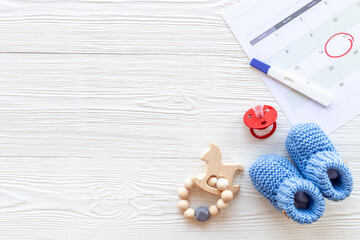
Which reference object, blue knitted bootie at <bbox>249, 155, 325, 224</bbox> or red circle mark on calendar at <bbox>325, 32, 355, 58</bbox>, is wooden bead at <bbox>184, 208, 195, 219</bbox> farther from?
red circle mark on calendar at <bbox>325, 32, 355, 58</bbox>

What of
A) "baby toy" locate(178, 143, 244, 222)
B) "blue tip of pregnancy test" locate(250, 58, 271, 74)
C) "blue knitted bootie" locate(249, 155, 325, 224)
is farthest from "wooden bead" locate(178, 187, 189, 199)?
"blue tip of pregnancy test" locate(250, 58, 271, 74)

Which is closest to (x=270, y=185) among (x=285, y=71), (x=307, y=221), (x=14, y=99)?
(x=307, y=221)

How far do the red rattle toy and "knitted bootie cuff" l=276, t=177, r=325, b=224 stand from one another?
9 cm

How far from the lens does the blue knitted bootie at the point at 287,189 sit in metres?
0.61

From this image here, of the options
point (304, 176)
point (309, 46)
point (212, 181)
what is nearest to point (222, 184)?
point (212, 181)

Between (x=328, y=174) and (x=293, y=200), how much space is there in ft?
0.24

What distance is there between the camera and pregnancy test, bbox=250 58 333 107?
2.18 feet

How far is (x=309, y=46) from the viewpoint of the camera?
0.67 m

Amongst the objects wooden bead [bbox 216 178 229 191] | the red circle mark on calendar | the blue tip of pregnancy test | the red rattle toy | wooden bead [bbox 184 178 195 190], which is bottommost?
wooden bead [bbox 216 178 229 191]

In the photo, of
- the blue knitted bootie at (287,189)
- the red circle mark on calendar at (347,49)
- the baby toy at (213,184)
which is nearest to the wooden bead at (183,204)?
the baby toy at (213,184)

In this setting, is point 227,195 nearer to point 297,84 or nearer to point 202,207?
point 202,207

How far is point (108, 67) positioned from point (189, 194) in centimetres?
24

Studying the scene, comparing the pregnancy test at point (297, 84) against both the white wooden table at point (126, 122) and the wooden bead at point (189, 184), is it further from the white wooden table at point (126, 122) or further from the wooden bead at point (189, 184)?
the wooden bead at point (189, 184)

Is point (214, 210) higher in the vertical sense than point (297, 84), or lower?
lower
